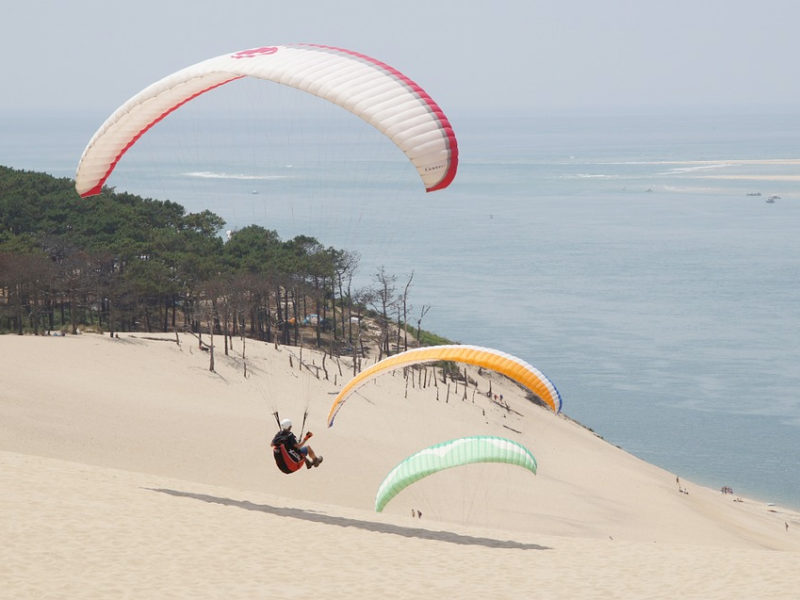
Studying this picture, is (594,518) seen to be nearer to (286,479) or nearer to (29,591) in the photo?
(286,479)

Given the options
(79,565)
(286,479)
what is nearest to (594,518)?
(286,479)

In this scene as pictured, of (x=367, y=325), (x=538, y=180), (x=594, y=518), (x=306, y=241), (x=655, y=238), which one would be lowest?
(x=594, y=518)

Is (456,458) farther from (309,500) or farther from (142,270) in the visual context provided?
(142,270)

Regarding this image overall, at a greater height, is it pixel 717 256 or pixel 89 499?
pixel 717 256

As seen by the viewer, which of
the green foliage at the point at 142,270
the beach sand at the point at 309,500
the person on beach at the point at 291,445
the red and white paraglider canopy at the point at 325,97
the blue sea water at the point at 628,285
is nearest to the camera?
the beach sand at the point at 309,500

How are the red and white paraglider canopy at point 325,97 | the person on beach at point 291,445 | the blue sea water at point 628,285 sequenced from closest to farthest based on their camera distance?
the red and white paraglider canopy at point 325,97 < the person on beach at point 291,445 < the blue sea water at point 628,285

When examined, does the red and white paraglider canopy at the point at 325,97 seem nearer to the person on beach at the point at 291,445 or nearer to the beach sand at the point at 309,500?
the person on beach at the point at 291,445

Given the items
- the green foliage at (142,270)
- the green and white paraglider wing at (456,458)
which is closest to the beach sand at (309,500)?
the green and white paraglider wing at (456,458)
